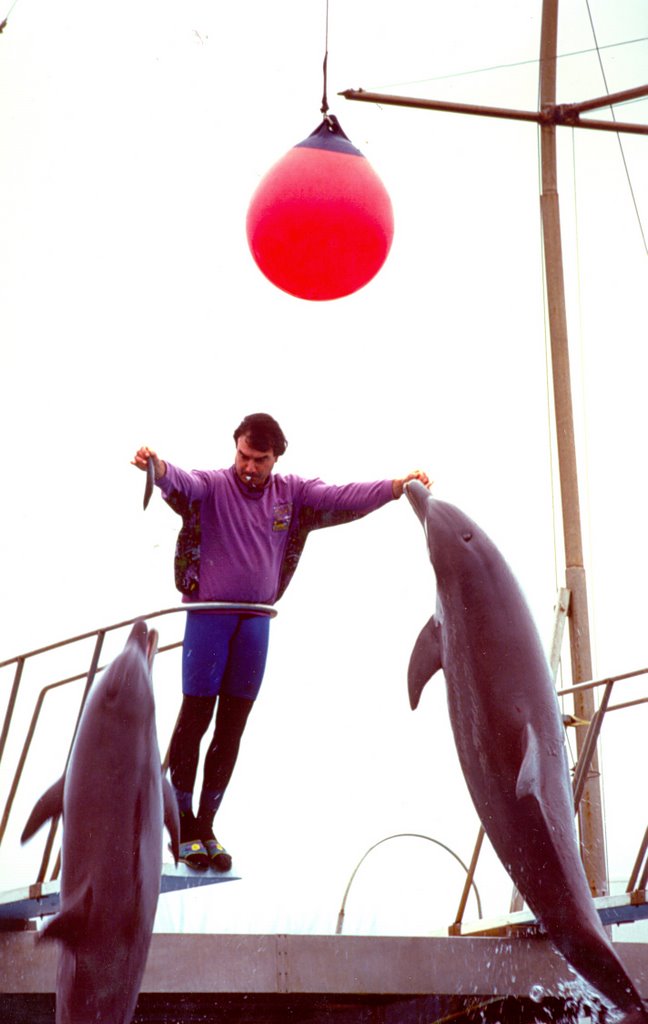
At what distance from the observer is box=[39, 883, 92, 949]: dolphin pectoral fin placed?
2.91 metres

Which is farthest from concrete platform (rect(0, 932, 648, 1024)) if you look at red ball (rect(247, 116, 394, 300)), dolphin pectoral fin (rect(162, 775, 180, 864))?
red ball (rect(247, 116, 394, 300))

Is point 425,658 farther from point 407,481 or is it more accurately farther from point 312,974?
point 312,974

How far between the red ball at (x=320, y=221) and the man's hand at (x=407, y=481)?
3.32 ft

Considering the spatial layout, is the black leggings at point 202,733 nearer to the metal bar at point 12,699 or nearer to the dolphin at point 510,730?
the metal bar at point 12,699

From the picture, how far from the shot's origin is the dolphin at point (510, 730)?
274 cm

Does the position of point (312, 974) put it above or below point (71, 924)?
A: below

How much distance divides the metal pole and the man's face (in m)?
2.35

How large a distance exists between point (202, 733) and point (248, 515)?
723mm

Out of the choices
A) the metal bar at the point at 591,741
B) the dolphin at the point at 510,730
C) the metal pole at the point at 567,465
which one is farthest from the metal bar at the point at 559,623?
the dolphin at the point at 510,730

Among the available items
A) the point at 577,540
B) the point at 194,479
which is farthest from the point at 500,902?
the point at 194,479

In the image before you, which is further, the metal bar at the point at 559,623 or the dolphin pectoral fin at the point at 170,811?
the metal bar at the point at 559,623

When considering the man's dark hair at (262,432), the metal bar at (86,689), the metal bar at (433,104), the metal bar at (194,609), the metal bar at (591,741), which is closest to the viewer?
the metal bar at (194,609)

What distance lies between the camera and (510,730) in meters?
2.90

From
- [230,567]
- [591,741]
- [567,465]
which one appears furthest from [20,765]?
[567,465]
